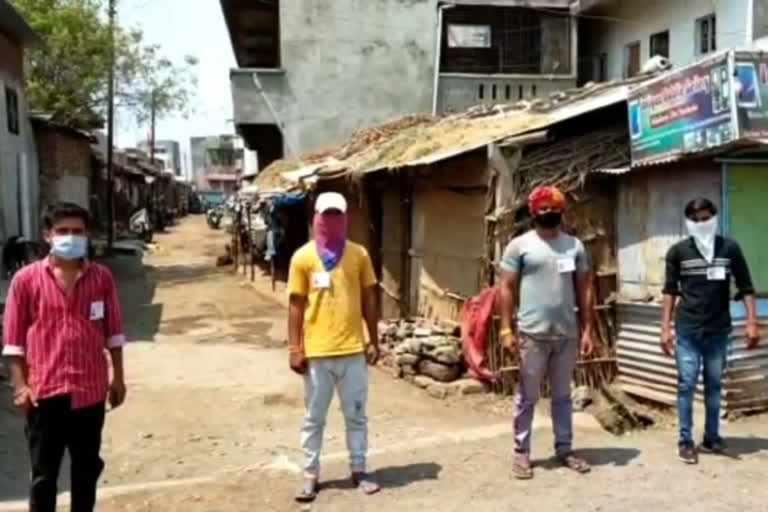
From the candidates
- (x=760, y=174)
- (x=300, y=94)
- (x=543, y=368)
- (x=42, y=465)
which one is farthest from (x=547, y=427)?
(x=300, y=94)

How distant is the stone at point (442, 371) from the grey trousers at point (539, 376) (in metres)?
3.10

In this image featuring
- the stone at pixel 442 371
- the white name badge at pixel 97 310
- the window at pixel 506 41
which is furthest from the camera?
the window at pixel 506 41

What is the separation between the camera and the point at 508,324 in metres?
5.48

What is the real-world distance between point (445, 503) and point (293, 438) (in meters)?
2.18

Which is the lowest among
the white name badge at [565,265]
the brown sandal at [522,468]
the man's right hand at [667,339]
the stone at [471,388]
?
the stone at [471,388]

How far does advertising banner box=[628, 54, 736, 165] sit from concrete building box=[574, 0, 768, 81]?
26.1 ft

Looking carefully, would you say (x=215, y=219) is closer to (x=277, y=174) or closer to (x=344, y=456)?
(x=277, y=174)

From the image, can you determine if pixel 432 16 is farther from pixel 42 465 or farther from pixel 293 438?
pixel 42 465

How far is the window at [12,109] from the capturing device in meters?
17.2

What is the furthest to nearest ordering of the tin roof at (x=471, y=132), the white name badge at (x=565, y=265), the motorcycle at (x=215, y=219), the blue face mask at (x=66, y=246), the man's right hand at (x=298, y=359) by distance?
1. the motorcycle at (x=215, y=219)
2. the tin roof at (x=471, y=132)
3. the white name badge at (x=565, y=265)
4. the man's right hand at (x=298, y=359)
5. the blue face mask at (x=66, y=246)

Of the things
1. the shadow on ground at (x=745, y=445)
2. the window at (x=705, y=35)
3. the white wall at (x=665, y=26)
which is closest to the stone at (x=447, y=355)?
the shadow on ground at (x=745, y=445)

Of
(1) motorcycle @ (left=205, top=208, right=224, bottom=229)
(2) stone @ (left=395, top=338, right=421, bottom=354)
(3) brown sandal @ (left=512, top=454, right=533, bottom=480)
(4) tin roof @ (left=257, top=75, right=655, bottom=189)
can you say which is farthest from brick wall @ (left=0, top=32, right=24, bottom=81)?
(1) motorcycle @ (left=205, top=208, right=224, bottom=229)

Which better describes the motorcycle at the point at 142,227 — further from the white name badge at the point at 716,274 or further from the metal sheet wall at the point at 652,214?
the white name badge at the point at 716,274

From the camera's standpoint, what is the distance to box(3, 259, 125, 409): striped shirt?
4180mm
